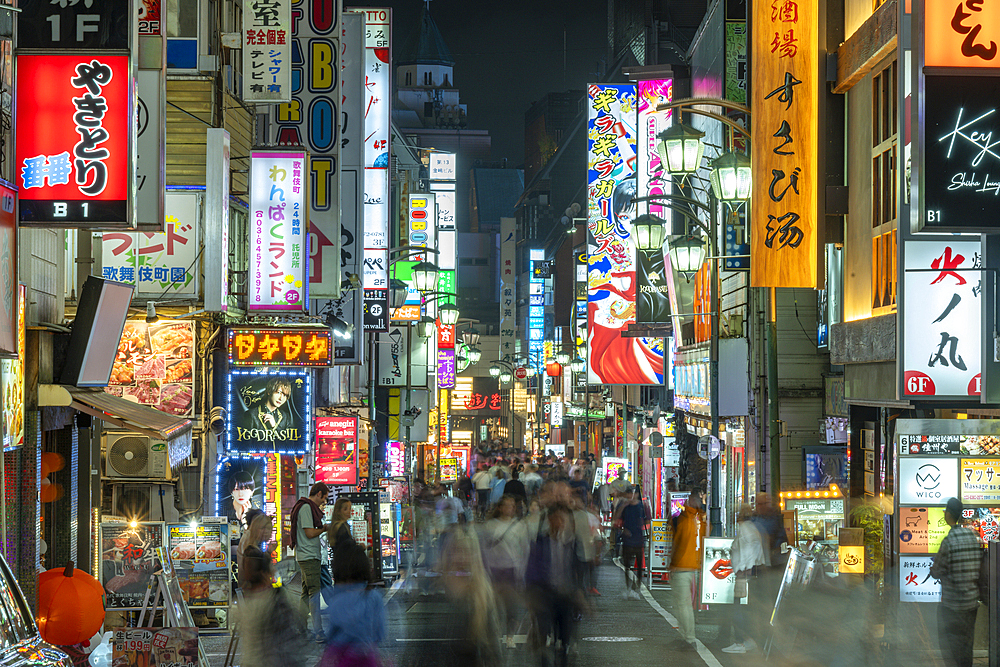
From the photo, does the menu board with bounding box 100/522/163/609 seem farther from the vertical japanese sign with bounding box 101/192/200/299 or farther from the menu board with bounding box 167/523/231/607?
the vertical japanese sign with bounding box 101/192/200/299

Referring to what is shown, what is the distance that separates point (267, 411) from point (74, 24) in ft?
31.8

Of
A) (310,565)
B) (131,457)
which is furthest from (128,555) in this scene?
(131,457)

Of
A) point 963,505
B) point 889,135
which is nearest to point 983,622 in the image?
point 963,505

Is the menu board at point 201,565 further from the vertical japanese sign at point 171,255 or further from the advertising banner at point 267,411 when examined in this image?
the vertical japanese sign at point 171,255

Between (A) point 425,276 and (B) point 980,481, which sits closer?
(B) point 980,481

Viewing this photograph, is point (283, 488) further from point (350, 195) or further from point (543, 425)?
point (543, 425)

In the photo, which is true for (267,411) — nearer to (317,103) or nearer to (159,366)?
(159,366)

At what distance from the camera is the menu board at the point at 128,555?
46.5 feet

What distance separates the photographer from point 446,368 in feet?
175

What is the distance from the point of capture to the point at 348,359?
24125 mm

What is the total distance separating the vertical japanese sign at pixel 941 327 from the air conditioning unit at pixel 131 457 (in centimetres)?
1161

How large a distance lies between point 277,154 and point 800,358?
11.5 meters

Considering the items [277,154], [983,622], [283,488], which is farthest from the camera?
[283,488]

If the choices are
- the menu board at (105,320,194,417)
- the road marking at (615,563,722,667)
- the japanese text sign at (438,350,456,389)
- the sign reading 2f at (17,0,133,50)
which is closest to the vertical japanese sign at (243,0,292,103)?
the menu board at (105,320,194,417)
